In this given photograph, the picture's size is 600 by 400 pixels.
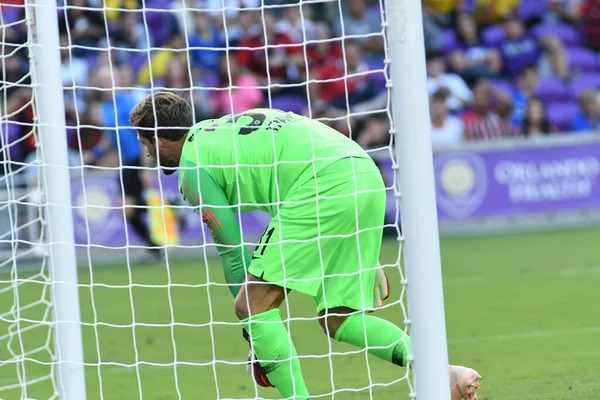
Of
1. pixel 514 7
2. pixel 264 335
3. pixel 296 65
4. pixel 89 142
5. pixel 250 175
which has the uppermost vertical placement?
pixel 514 7

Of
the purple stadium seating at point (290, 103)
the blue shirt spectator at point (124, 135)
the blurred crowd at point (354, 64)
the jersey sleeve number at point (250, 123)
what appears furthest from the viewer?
the purple stadium seating at point (290, 103)

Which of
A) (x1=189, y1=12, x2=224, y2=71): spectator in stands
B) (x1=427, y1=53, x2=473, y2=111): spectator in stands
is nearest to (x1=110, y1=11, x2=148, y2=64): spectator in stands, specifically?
(x1=189, y1=12, x2=224, y2=71): spectator in stands

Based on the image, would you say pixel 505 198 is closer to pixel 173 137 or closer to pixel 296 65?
pixel 296 65

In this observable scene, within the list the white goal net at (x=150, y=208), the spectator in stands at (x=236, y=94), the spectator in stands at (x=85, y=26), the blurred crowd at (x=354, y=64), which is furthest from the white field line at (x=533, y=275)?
the spectator in stands at (x=85, y=26)

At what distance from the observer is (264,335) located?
4.26 metres

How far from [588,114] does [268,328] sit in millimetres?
12301

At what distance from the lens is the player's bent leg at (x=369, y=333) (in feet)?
13.9

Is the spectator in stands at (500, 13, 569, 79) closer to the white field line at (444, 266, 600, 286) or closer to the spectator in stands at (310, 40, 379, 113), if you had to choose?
the spectator in stands at (310, 40, 379, 113)

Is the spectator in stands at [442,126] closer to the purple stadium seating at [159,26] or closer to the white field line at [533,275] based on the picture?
the purple stadium seating at [159,26]

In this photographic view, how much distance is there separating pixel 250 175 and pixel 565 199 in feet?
32.2

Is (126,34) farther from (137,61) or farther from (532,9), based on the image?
(532,9)

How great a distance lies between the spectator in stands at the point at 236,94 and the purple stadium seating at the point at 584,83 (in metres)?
5.43

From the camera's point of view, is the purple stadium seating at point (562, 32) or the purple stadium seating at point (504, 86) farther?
the purple stadium seating at point (562, 32)

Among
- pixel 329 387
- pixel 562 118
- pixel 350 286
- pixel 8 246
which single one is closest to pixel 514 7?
pixel 562 118
